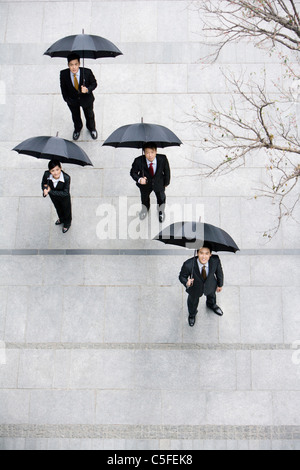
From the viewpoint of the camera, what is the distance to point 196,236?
6879 millimetres

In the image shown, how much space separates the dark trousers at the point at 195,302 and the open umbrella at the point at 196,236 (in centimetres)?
108

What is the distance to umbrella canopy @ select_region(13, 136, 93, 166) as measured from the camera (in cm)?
791

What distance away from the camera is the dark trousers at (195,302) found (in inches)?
320

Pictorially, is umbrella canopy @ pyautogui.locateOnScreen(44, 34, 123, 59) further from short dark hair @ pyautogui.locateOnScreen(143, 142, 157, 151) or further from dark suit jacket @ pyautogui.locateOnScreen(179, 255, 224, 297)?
dark suit jacket @ pyautogui.locateOnScreen(179, 255, 224, 297)

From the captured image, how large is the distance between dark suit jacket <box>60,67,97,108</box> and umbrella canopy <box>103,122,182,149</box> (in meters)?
1.28

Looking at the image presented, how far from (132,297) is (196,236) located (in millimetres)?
2578

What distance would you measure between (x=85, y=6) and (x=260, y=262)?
22.4 feet

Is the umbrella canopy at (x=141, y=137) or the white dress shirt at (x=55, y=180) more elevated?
the umbrella canopy at (x=141, y=137)

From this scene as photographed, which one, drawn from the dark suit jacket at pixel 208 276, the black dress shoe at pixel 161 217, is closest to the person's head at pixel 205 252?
the dark suit jacket at pixel 208 276

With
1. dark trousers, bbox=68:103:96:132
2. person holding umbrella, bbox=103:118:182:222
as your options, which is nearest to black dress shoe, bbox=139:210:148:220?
person holding umbrella, bbox=103:118:182:222

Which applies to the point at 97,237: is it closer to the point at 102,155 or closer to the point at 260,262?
the point at 102,155

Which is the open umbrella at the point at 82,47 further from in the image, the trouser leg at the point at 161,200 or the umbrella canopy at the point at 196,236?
the umbrella canopy at the point at 196,236

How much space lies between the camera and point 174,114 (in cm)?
1047
